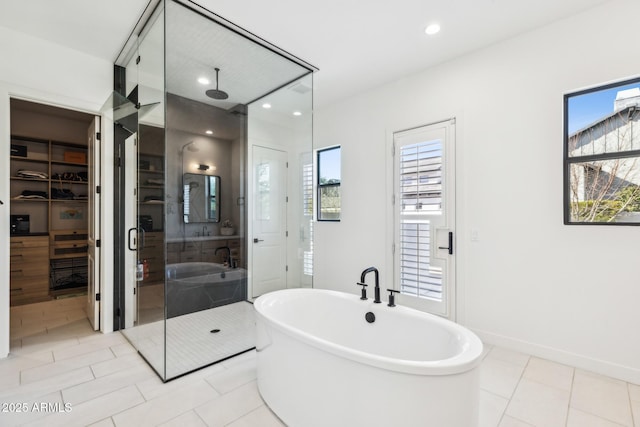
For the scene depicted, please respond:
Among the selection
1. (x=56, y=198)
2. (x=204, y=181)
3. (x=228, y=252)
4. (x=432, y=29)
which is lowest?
(x=228, y=252)

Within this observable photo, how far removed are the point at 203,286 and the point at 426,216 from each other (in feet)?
8.66

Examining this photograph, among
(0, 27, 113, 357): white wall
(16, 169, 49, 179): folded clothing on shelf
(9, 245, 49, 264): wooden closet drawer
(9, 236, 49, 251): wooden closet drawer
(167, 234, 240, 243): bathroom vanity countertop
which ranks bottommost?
(9, 245, 49, 264): wooden closet drawer

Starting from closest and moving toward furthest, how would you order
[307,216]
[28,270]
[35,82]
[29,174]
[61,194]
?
[35,82] < [307,216] < [28,270] < [29,174] < [61,194]

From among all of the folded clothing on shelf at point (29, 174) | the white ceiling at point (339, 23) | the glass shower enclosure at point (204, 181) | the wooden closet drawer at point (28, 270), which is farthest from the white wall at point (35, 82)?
the folded clothing on shelf at point (29, 174)

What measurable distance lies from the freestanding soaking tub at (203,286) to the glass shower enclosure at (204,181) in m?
0.01

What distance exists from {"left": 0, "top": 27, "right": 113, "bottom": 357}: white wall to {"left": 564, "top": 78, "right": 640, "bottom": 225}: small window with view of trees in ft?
14.5

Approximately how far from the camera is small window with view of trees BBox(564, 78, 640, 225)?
6.99 feet

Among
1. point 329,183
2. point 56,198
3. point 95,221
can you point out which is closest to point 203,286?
point 95,221

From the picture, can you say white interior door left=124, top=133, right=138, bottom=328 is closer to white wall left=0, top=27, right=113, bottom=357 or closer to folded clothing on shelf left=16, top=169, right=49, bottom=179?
white wall left=0, top=27, right=113, bottom=357

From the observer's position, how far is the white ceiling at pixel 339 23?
7.30 feet

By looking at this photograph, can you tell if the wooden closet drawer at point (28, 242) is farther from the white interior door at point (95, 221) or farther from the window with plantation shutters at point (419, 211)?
the window with plantation shutters at point (419, 211)

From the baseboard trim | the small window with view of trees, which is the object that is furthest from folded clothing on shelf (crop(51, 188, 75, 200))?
the small window with view of trees

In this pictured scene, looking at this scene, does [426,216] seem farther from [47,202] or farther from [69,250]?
[47,202]

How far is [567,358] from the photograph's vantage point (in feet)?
7.75
